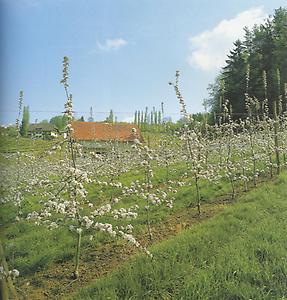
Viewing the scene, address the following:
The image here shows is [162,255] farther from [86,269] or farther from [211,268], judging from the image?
[86,269]

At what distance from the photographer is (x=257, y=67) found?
16.8m

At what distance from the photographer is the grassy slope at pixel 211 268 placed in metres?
3.33

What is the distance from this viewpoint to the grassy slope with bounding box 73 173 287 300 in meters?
3.33

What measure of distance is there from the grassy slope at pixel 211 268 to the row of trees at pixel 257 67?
8945 mm

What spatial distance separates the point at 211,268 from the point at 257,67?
579 inches

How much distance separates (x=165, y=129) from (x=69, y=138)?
21.8 feet

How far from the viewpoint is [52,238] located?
199 inches

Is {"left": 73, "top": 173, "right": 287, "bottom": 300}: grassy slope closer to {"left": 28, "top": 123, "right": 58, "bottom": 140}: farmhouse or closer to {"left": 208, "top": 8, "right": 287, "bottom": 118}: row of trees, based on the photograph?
{"left": 28, "top": 123, "right": 58, "bottom": 140}: farmhouse

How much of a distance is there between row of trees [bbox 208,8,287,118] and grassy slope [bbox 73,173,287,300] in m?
8.94

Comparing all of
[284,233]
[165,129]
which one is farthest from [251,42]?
[284,233]

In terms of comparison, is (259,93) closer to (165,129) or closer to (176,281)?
(165,129)

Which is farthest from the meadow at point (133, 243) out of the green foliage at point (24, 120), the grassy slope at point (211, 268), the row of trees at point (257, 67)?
the row of trees at point (257, 67)

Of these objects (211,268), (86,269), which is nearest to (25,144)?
(86,269)

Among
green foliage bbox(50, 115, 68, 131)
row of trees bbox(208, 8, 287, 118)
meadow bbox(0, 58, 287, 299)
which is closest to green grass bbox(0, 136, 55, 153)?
meadow bbox(0, 58, 287, 299)
